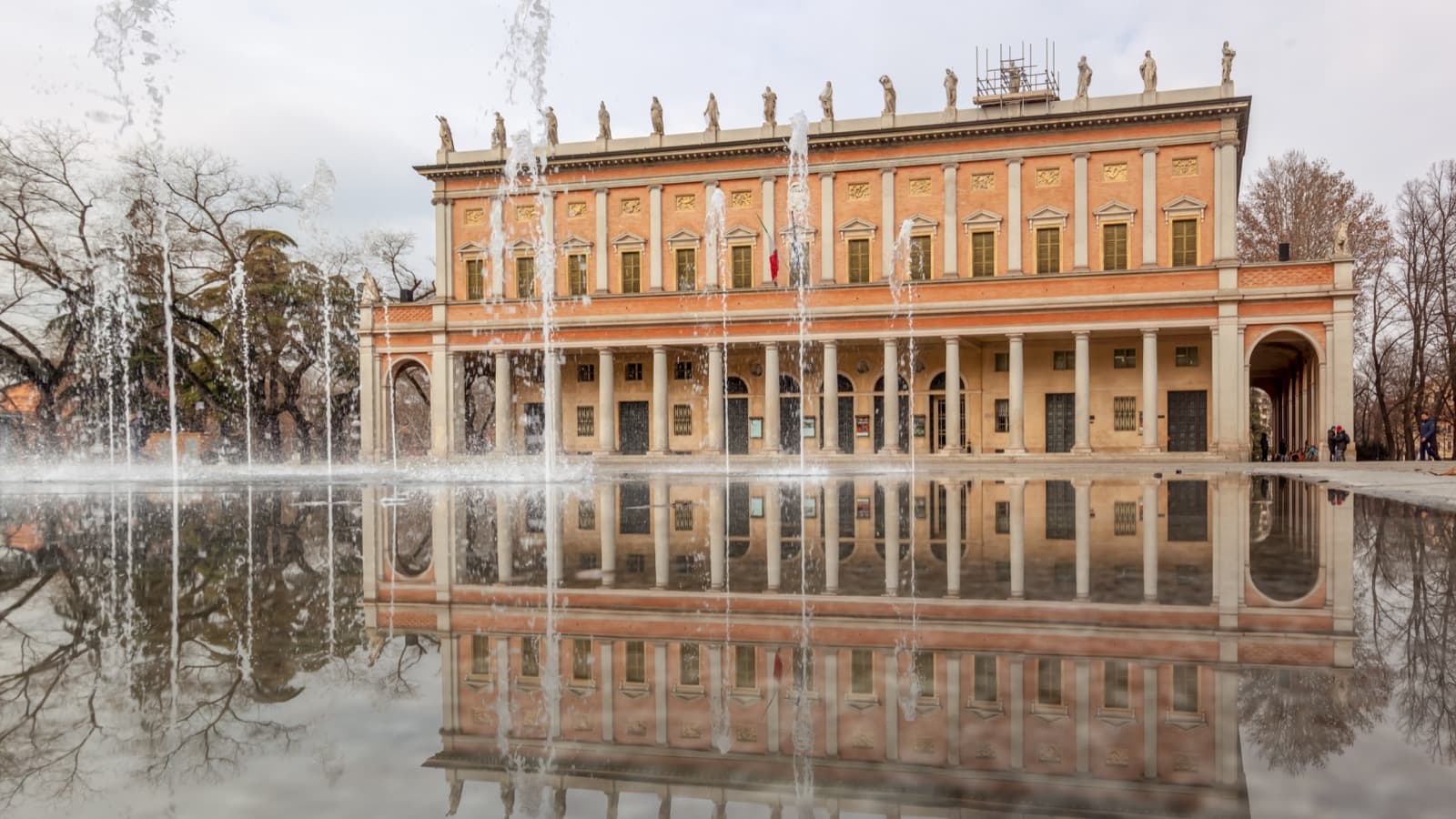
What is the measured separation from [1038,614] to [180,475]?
24391mm

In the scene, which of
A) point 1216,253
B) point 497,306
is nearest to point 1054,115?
point 1216,253

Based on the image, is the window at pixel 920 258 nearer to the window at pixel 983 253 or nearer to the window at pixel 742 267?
the window at pixel 983 253

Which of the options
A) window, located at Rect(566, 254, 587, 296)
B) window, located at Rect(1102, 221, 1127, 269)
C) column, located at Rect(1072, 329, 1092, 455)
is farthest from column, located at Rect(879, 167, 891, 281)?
window, located at Rect(566, 254, 587, 296)

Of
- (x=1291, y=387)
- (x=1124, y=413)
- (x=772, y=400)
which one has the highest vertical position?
(x=1291, y=387)

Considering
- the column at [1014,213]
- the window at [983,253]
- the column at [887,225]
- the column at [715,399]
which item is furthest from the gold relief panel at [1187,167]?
the column at [715,399]

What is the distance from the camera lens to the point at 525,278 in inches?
1559

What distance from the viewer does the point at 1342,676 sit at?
397 centimetres

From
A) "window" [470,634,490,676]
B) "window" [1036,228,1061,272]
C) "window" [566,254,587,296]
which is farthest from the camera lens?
"window" [566,254,587,296]

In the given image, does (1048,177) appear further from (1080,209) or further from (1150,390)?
(1150,390)

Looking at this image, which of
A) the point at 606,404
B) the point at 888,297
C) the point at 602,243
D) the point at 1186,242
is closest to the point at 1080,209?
the point at 1186,242

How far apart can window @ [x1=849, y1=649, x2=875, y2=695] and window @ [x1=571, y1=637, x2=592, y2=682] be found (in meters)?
1.19

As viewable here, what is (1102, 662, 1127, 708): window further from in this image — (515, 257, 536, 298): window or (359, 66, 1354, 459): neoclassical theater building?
(515, 257, 536, 298): window

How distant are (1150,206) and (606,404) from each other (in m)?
22.2

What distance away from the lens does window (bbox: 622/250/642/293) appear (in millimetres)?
38156
